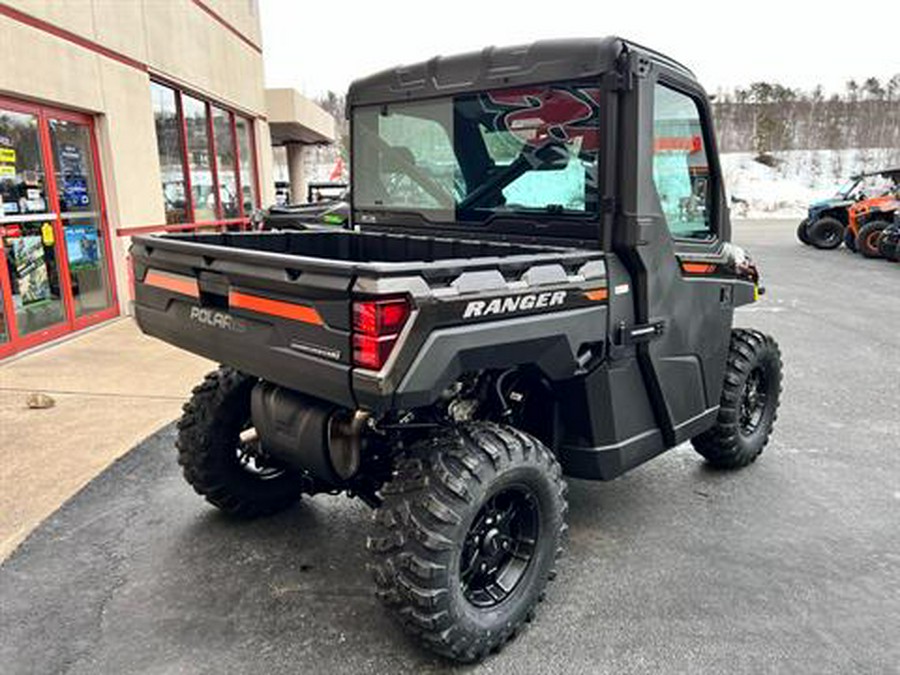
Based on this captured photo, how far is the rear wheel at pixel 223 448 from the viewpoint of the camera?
11.4 feet

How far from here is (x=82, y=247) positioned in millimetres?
7875

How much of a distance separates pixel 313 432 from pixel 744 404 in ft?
9.02

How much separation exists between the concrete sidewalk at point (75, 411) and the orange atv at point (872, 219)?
15.4 metres

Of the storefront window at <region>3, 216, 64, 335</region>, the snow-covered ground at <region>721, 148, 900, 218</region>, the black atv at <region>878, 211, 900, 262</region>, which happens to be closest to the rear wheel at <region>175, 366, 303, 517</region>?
the storefront window at <region>3, 216, 64, 335</region>

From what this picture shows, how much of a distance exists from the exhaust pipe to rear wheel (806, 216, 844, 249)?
1892 centimetres

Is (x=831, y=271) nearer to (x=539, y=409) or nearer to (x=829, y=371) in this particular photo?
(x=829, y=371)

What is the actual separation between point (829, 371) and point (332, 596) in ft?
18.0

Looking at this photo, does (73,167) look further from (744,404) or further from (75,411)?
(744,404)

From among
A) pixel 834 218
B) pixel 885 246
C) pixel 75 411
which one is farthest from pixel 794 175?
pixel 75 411

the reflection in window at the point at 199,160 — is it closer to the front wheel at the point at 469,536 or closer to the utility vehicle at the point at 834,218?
the front wheel at the point at 469,536

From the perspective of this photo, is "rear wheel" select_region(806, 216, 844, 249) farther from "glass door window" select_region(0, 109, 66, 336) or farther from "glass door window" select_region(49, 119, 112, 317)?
"glass door window" select_region(0, 109, 66, 336)

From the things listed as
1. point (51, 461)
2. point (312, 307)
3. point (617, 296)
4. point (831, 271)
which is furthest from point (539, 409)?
point (831, 271)

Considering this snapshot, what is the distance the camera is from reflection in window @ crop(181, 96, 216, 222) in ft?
35.2

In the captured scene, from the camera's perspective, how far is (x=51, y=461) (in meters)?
4.35
